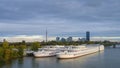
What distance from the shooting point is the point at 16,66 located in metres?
26.3

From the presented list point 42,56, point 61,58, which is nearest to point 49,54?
point 42,56

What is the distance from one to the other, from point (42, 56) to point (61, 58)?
3.75 metres

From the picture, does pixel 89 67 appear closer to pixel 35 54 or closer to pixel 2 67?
pixel 2 67

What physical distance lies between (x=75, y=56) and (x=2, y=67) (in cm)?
1563

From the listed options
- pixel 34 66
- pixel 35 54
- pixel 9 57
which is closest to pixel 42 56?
pixel 35 54

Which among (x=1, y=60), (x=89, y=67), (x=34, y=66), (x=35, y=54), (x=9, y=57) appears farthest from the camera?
(x=35, y=54)

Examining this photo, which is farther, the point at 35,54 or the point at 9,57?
the point at 35,54

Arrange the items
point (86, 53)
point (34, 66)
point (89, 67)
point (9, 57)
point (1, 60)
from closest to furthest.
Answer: point (89, 67) → point (34, 66) → point (1, 60) → point (9, 57) → point (86, 53)

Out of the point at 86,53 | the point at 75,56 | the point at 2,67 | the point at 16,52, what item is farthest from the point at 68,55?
the point at 2,67

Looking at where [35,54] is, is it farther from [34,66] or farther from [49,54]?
[34,66]

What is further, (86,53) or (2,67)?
(86,53)

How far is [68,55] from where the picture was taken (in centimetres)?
3703

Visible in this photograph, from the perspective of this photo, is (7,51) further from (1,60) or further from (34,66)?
(34,66)

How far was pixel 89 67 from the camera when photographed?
2441 cm
